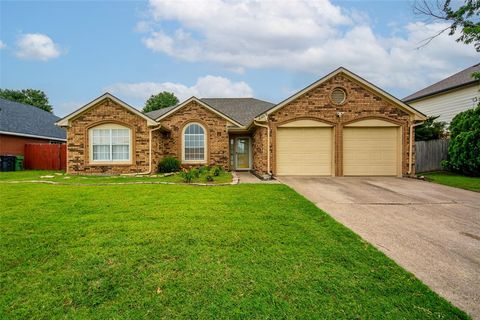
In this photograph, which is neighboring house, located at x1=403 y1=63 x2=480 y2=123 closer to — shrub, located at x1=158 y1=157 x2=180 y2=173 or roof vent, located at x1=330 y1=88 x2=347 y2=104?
roof vent, located at x1=330 y1=88 x2=347 y2=104

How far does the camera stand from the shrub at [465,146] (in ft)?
46.3

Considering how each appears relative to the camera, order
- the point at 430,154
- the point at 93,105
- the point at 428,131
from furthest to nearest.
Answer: the point at 428,131 < the point at 430,154 < the point at 93,105

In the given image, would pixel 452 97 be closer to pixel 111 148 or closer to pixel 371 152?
pixel 371 152

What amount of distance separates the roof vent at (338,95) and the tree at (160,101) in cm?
3278

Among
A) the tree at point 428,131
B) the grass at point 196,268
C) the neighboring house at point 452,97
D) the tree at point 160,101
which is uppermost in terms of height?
the tree at point 160,101

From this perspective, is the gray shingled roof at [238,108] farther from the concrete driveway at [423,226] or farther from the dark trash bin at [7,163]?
the concrete driveway at [423,226]

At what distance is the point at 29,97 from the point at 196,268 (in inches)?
1950

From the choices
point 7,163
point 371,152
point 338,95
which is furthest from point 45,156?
point 371,152

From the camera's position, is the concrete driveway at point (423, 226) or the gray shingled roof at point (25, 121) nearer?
the concrete driveway at point (423, 226)

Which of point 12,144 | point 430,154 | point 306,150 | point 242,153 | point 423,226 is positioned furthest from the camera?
point 12,144

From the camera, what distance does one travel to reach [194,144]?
53.6 feet

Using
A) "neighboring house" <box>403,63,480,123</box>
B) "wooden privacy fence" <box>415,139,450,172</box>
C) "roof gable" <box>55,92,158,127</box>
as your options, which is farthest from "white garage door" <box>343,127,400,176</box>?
"roof gable" <box>55,92,158,127</box>

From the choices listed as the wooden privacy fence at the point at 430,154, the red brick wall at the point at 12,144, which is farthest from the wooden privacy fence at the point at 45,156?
the wooden privacy fence at the point at 430,154

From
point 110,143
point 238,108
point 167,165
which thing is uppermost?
point 238,108
